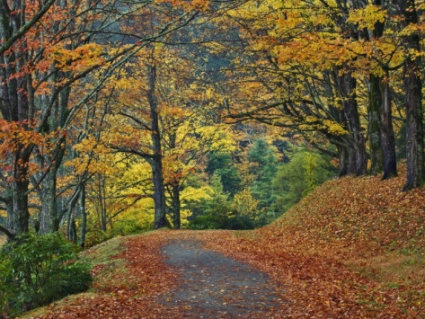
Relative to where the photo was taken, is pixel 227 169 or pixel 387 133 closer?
pixel 387 133

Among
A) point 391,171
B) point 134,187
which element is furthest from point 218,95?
point 391,171

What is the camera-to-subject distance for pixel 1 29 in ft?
28.8

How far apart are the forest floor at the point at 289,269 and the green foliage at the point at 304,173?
11478mm

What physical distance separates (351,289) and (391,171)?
9.11 m

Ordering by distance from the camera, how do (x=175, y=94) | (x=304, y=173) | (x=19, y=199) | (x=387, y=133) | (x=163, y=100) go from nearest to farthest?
1. (x=19, y=199)
2. (x=387, y=133)
3. (x=163, y=100)
4. (x=175, y=94)
5. (x=304, y=173)

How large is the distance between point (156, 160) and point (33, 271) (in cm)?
1554

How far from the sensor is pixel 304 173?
32438mm

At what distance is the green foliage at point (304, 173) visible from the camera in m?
→ 31.2

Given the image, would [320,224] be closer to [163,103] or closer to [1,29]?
[163,103]

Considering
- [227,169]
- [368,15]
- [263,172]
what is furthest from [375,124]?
[227,169]

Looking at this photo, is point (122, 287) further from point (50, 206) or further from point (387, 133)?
point (387, 133)

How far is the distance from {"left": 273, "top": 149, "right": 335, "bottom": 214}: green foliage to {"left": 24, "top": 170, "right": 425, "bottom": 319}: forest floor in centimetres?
1148

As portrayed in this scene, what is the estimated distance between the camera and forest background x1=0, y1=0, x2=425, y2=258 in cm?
1016

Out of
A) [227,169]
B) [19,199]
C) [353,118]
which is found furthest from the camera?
[227,169]
